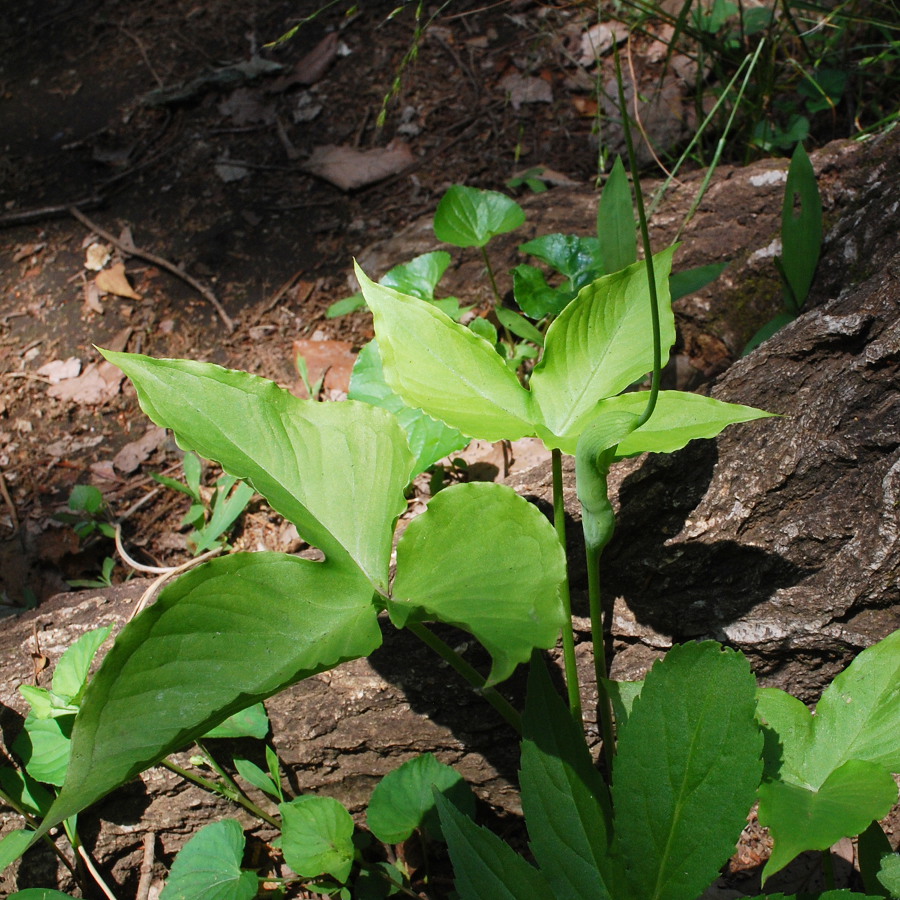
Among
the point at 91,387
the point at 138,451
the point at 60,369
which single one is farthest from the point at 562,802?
the point at 60,369

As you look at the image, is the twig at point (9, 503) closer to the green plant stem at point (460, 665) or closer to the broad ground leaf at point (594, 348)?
the green plant stem at point (460, 665)

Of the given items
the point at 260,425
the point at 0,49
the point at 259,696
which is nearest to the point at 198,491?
the point at 260,425

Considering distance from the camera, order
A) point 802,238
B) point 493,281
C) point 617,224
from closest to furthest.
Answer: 1. point 802,238
2. point 617,224
3. point 493,281

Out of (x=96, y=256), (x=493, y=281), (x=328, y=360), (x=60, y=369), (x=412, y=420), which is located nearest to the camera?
(x=412, y=420)

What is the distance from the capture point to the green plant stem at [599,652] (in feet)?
2.85

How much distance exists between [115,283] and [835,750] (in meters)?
2.40

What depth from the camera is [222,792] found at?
1.25 m

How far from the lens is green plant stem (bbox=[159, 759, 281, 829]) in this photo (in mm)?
1215

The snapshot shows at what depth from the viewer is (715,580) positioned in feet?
3.67

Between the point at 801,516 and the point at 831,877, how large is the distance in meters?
0.48

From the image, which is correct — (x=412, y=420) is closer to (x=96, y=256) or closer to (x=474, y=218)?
(x=474, y=218)

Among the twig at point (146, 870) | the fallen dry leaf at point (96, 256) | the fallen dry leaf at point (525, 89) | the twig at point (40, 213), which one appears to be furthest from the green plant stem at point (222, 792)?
the fallen dry leaf at point (525, 89)

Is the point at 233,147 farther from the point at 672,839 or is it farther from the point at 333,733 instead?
the point at 672,839

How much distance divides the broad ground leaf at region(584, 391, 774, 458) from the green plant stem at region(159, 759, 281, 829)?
2.93ft
